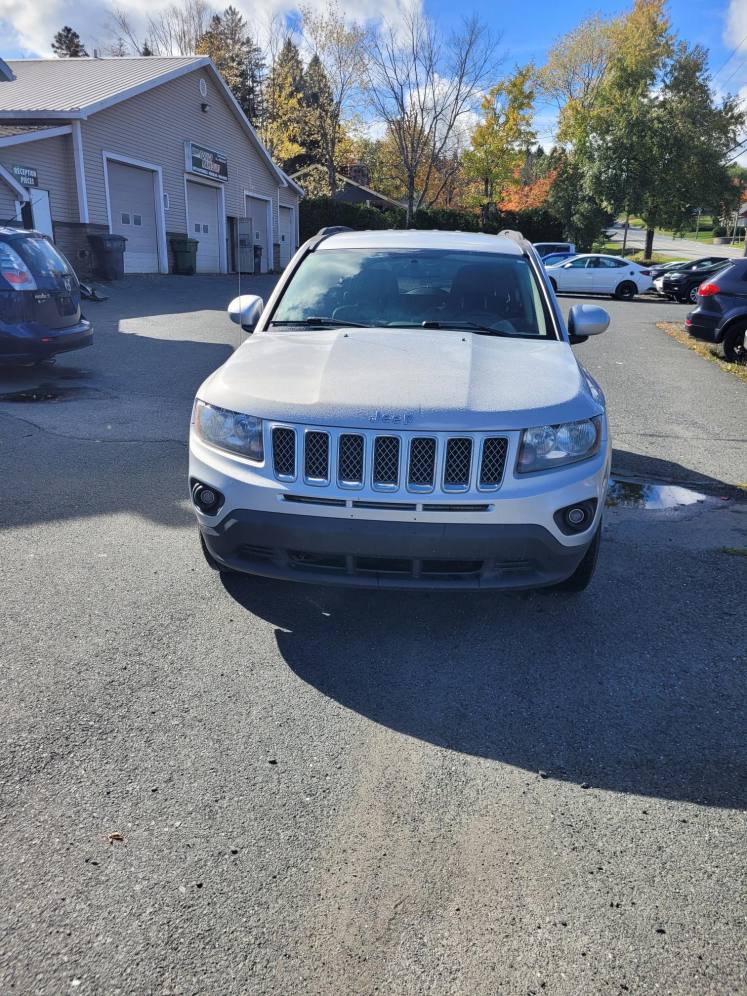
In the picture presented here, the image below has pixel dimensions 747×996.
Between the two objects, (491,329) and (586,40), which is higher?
(586,40)

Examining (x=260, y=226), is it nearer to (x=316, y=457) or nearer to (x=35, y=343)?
(x=35, y=343)

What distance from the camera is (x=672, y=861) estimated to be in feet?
7.18

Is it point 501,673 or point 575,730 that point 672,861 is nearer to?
point 575,730

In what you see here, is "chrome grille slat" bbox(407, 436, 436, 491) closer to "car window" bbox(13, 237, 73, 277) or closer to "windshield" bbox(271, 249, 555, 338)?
"windshield" bbox(271, 249, 555, 338)

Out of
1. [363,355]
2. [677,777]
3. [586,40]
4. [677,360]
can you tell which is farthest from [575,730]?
[586,40]

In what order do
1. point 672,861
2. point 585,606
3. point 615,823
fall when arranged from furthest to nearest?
point 585,606 < point 615,823 < point 672,861

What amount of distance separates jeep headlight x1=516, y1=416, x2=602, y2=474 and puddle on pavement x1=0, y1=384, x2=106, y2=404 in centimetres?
650

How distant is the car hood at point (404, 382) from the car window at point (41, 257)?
5809mm

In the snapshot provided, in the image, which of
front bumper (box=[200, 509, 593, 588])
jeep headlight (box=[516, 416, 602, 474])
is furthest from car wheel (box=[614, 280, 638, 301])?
front bumper (box=[200, 509, 593, 588])

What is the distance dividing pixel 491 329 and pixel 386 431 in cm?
152

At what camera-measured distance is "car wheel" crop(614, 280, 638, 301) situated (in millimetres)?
27109

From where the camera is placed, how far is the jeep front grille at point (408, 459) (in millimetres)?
2982

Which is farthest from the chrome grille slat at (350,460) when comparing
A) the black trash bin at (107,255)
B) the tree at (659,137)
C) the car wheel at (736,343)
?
the tree at (659,137)

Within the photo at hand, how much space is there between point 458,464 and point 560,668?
3.33 feet
